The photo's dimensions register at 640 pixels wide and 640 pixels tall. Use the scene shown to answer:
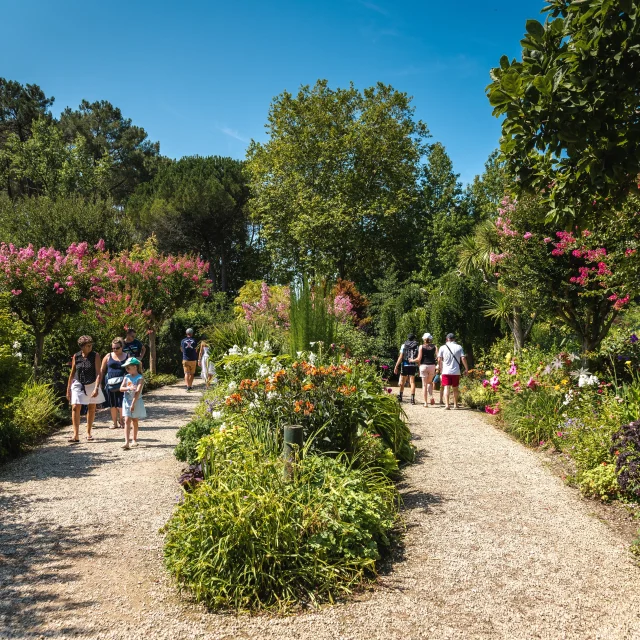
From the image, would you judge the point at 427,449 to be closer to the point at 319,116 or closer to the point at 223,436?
the point at 223,436

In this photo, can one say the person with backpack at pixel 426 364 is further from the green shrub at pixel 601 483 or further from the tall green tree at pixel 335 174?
the tall green tree at pixel 335 174

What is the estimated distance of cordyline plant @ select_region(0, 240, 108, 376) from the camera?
8.94 m

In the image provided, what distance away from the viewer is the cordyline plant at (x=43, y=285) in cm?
894

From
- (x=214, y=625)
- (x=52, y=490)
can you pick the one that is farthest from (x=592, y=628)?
(x=52, y=490)

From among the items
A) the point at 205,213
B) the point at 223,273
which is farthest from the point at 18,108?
the point at 223,273

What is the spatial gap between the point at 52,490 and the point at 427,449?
4.49 m

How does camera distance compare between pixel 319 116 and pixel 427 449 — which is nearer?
pixel 427 449

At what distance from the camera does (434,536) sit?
438cm

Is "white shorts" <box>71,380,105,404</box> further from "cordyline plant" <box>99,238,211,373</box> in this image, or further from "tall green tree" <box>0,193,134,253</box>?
"tall green tree" <box>0,193,134,253</box>

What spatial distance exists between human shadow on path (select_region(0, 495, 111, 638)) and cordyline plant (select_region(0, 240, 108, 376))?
4.74 m

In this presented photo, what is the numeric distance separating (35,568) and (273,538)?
175cm

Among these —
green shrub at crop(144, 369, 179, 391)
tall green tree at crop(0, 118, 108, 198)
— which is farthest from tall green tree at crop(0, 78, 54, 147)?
green shrub at crop(144, 369, 179, 391)

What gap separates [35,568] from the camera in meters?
3.85

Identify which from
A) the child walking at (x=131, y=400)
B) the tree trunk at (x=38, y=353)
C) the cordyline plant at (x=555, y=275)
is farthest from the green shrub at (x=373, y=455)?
the tree trunk at (x=38, y=353)
